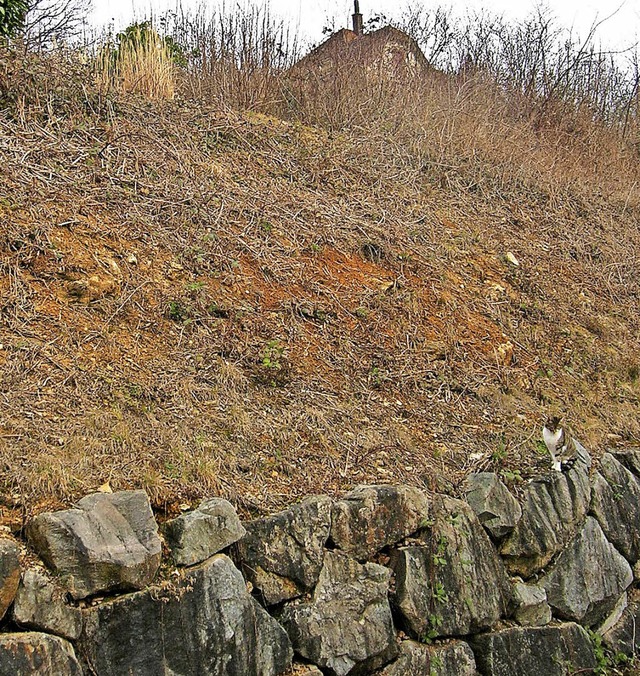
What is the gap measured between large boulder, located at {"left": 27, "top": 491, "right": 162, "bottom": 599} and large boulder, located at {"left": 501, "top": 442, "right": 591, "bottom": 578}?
2.16 metres

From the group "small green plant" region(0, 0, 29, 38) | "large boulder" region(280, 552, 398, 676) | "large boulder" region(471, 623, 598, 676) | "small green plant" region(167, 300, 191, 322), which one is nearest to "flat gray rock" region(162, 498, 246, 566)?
"large boulder" region(280, 552, 398, 676)

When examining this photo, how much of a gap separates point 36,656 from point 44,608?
0.53ft

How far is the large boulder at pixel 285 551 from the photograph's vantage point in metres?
3.25

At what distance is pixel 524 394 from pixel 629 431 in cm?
87

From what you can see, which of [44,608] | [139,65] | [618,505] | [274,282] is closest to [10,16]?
[139,65]

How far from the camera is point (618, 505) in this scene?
16.0ft

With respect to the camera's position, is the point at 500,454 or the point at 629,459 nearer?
the point at 500,454

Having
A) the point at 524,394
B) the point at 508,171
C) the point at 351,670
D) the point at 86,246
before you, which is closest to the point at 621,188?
the point at 508,171

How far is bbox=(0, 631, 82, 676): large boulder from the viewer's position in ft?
7.95

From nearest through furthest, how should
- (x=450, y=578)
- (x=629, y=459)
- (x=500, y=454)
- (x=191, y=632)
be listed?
(x=191, y=632)
(x=450, y=578)
(x=500, y=454)
(x=629, y=459)

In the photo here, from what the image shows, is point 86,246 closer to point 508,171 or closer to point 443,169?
point 443,169

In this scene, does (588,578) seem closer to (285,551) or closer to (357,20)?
(285,551)

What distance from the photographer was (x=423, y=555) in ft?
12.3

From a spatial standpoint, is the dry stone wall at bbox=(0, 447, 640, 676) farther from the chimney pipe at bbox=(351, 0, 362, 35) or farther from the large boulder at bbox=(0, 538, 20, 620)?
the chimney pipe at bbox=(351, 0, 362, 35)
